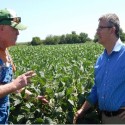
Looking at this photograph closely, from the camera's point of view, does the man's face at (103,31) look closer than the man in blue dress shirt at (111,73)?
No

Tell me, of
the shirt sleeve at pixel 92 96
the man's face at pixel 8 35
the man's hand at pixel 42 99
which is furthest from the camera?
the shirt sleeve at pixel 92 96

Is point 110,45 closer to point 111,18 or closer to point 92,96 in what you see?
point 111,18

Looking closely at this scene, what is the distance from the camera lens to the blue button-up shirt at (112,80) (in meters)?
4.22

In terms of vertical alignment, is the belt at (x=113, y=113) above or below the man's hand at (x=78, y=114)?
above

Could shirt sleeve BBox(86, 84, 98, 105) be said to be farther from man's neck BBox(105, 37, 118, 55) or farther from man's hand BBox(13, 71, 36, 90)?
man's hand BBox(13, 71, 36, 90)

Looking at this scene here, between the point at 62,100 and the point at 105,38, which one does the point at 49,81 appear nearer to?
the point at 62,100

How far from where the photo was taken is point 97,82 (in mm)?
4504

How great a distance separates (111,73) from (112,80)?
0.08m

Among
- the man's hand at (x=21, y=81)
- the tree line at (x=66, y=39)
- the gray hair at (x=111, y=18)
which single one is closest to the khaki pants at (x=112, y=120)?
the gray hair at (x=111, y=18)

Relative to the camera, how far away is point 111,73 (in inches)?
168

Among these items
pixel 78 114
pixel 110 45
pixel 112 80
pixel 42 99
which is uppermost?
pixel 110 45

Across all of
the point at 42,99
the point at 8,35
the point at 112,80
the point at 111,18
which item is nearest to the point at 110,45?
the point at 111,18

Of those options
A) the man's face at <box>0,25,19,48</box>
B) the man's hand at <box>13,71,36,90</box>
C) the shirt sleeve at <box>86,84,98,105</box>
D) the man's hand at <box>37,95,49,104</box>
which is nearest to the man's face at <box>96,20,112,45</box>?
the shirt sleeve at <box>86,84,98,105</box>

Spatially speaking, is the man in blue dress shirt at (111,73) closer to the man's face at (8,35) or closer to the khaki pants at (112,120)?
the khaki pants at (112,120)
